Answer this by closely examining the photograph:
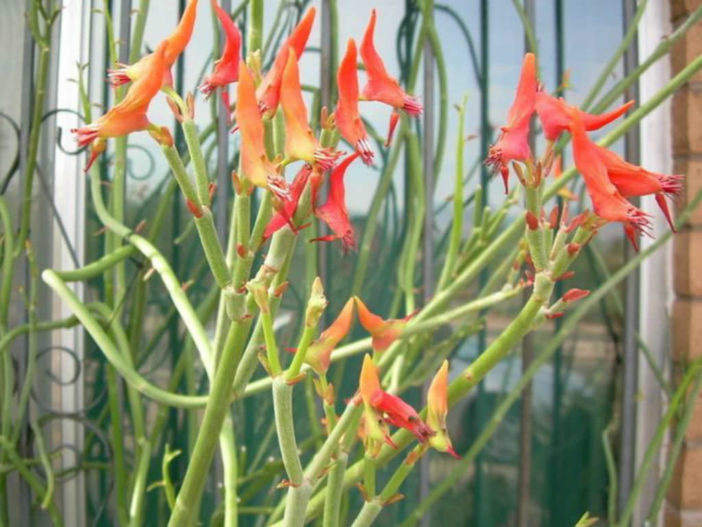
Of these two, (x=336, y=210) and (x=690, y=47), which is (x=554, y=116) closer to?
(x=336, y=210)

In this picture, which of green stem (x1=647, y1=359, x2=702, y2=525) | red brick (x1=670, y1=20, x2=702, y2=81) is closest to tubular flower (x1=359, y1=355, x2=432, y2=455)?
green stem (x1=647, y1=359, x2=702, y2=525)

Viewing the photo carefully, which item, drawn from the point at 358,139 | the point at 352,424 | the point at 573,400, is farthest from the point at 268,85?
the point at 573,400

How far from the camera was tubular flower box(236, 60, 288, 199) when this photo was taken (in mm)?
355

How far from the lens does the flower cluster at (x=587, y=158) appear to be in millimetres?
361

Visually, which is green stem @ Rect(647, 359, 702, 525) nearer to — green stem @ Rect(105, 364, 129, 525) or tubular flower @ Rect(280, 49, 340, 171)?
green stem @ Rect(105, 364, 129, 525)

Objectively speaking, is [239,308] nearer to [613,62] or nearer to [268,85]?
[268,85]

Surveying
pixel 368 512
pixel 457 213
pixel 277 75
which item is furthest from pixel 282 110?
pixel 457 213

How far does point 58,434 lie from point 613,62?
104cm

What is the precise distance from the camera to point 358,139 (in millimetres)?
393

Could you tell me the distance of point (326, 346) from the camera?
17.3 inches

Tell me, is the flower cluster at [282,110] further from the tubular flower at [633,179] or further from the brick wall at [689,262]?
the brick wall at [689,262]

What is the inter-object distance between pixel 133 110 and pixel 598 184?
0.74 feet

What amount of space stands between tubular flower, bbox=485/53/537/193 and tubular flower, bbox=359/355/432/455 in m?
0.12

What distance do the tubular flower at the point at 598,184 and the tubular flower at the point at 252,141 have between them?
14 centimetres
